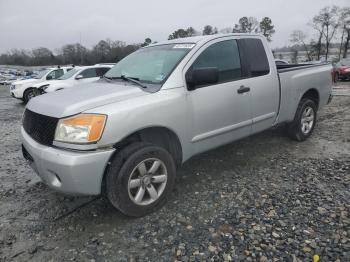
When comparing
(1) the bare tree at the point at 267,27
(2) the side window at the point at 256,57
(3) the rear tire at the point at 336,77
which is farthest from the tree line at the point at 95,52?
(2) the side window at the point at 256,57

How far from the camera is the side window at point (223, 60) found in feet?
11.7

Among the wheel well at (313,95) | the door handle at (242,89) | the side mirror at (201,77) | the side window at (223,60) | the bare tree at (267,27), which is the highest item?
the bare tree at (267,27)

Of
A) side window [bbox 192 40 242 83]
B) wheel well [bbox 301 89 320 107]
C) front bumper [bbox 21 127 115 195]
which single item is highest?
side window [bbox 192 40 242 83]

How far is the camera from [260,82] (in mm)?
4016

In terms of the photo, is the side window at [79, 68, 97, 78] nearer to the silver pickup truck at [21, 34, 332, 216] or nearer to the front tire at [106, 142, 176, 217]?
the silver pickup truck at [21, 34, 332, 216]

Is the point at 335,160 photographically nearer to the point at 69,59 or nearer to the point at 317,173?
the point at 317,173

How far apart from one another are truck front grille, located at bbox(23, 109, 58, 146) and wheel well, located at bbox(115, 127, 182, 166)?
0.68 m

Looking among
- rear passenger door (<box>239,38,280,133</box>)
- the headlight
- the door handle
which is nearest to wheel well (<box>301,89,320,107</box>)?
rear passenger door (<box>239,38,280,133</box>)

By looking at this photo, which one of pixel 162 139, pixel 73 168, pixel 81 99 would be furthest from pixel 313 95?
pixel 73 168

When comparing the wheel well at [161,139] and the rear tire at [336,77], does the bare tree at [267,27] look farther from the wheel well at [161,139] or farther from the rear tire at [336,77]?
the wheel well at [161,139]

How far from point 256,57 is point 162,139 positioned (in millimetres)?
1866

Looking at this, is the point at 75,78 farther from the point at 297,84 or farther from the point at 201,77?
the point at 201,77

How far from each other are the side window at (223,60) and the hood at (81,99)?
0.88 meters

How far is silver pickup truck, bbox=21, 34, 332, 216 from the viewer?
104 inches
